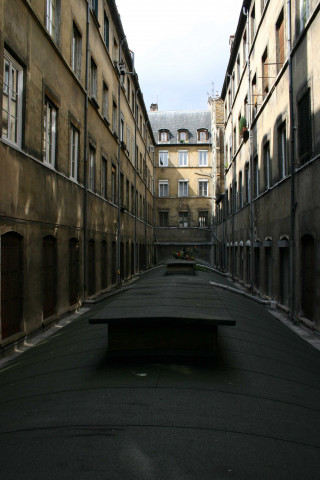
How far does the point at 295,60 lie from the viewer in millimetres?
11102

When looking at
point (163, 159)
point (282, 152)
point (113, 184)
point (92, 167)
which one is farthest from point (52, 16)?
point (163, 159)

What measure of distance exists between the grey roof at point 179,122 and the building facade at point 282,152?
88.7 ft

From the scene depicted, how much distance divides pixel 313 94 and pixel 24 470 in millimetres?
9893

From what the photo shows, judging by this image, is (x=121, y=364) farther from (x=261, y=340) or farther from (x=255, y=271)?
(x=255, y=271)

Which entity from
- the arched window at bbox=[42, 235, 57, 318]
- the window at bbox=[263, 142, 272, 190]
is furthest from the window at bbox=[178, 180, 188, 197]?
the arched window at bbox=[42, 235, 57, 318]

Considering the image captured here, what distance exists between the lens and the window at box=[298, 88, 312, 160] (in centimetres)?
1008

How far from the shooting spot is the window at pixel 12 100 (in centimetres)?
771

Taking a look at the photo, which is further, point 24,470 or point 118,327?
point 118,327

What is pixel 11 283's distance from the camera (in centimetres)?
789

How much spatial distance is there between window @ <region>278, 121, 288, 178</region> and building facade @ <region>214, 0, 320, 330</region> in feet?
0.11

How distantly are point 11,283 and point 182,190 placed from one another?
130 ft

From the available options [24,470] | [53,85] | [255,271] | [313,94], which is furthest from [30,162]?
[255,271]

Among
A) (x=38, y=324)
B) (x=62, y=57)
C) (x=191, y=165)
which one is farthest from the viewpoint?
(x=191, y=165)

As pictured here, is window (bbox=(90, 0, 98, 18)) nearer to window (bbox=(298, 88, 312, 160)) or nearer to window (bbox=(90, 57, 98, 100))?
window (bbox=(90, 57, 98, 100))
